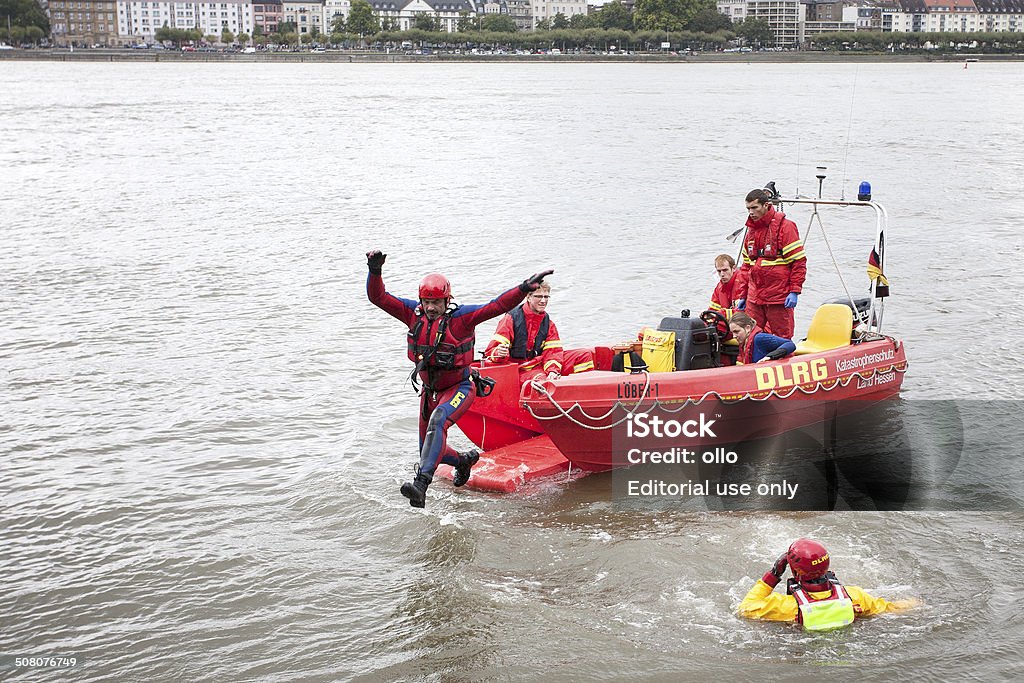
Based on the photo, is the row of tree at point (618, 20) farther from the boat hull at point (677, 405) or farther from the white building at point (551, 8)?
the boat hull at point (677, 405)

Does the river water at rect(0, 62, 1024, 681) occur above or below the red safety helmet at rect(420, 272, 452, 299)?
below

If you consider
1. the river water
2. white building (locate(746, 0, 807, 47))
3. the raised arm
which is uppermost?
white building (locate(746, 0, 807, 47))

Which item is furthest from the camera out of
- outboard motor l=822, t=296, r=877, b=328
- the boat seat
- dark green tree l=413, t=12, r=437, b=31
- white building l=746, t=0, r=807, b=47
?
white building l=746, t=0, r=807, b=47

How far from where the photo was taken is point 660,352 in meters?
8.04

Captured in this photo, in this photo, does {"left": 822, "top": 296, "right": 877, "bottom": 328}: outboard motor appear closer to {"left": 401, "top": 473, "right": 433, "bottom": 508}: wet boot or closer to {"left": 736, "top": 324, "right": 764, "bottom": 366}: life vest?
{"left": 736, "top": 324, "right": 764, "bottom": 366}: life vest

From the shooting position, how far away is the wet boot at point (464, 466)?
716cm

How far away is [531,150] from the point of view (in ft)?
107

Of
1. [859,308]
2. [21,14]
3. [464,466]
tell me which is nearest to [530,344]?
[464,466]

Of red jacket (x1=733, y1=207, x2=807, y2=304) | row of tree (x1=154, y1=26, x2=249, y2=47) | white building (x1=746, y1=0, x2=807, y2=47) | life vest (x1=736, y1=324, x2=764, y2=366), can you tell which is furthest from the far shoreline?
life vest (x1=736, y1=324, x2=764, y2=366)

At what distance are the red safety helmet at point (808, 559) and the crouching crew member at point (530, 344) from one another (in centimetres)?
275

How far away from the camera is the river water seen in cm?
573

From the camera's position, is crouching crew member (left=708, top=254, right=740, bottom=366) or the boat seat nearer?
crouching crew member (left=708, top=254, right=740, bottom=366)

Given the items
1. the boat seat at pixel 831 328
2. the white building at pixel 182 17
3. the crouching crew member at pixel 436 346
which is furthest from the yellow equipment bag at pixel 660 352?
the white building at pixel 182 17

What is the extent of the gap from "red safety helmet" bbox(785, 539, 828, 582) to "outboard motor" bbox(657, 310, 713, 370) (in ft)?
9.07
